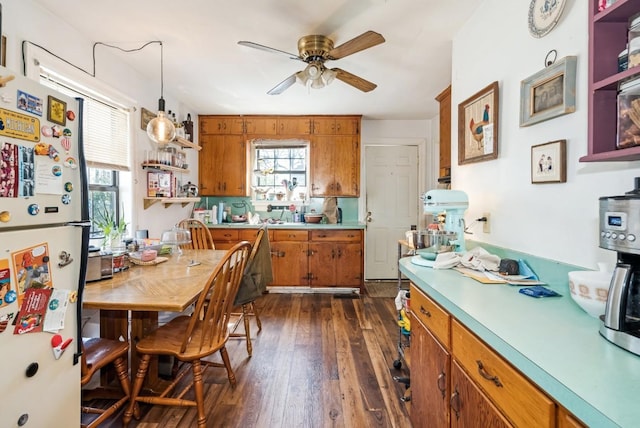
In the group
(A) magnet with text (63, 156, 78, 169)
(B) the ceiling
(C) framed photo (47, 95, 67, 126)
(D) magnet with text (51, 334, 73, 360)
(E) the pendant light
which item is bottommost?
(D) magnet with text (51, 334, 73, 360)

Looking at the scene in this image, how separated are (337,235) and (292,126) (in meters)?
1.67

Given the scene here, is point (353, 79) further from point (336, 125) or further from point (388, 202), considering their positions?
point (388, 202)

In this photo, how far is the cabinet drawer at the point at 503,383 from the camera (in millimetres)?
692

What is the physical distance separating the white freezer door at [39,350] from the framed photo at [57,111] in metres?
0.40

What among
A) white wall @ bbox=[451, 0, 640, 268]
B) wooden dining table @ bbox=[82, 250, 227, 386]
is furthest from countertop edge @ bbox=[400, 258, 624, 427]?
wooden dining table @ bbox=[82, 250, 227, 386]

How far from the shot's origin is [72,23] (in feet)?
7.06

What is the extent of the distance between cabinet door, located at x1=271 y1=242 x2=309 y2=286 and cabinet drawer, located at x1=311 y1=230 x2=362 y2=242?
0.60 feet

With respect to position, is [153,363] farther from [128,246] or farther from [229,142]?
[229,142]

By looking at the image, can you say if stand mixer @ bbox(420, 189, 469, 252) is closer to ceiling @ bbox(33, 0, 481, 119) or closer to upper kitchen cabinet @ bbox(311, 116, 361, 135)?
ceiling @ bbox(33, 0, 481, 119)

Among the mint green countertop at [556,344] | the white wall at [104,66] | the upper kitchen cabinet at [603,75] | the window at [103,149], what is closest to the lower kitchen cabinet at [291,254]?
the white wall at [104,66]

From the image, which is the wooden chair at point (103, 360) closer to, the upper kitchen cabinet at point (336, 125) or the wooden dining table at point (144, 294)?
the wooden dining table at point (144, 294)

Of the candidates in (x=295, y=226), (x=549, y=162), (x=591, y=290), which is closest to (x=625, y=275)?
(x=591, y=290)

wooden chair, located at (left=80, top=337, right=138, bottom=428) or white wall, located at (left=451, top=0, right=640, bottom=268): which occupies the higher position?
white wall, located at (left=451, top=0, right=640, bottom=268)

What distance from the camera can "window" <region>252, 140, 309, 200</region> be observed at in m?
4.64
